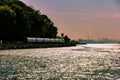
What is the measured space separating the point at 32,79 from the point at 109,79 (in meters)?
12.4

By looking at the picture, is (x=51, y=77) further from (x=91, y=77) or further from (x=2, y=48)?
(x=2, y=48)

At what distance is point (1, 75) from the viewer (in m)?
70.6

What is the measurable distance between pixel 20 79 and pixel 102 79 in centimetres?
1307

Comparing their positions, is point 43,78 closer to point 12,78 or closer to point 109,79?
point 12,78

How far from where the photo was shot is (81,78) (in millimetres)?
68750

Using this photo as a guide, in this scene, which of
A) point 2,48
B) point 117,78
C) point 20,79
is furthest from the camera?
point 2,48

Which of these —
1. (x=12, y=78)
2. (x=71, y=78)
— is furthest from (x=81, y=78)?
(x=12, y=78)

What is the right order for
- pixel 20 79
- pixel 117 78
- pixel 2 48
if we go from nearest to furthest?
pixel 20 79, pixel 117 78, pixel 2 48

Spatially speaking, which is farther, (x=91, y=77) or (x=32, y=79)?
(x=91, y=77)

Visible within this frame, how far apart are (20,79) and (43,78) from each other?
398 centimetres

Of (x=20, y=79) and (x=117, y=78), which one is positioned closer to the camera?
(x=20, y=79)

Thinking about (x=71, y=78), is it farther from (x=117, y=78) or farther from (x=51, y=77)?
(x=117, y=78)

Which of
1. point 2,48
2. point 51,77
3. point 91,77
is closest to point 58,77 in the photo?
point 51,77

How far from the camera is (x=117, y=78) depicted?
70.4 m
